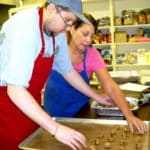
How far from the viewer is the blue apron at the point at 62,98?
5.25 feet

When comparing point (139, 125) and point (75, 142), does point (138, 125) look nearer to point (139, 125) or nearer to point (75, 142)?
point (139, 125)

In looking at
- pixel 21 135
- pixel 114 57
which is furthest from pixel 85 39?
Result: pixel 114 57

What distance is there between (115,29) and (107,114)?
255 centimetres

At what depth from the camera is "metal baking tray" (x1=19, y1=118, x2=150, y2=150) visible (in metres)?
1.09

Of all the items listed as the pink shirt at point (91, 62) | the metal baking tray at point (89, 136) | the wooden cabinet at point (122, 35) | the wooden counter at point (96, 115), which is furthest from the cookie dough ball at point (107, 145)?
the wooden cabinet at point (122, 35)

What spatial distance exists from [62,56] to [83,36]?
0.32m

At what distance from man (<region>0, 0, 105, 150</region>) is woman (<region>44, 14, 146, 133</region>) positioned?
13.9 inches

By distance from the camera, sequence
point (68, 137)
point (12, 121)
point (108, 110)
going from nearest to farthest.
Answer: point (68, 137) < point (12, 121) < point (108, 110)

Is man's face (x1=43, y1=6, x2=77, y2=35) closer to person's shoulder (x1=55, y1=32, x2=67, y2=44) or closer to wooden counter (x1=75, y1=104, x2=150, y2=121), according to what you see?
person's shoulder (x1=55, y1=32, x2=67, y2=44)

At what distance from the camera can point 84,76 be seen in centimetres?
173

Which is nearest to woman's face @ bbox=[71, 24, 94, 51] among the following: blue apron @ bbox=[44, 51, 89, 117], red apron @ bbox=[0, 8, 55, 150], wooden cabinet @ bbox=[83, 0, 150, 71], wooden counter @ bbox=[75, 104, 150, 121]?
blue apron @ bbox=[44, 51, 89, 117]

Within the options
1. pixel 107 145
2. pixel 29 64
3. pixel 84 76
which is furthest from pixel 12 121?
pixel 84 76

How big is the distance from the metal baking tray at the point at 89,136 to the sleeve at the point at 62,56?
0.25 metres

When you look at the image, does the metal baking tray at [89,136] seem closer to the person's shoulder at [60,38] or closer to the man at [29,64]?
the man at [29,64]
